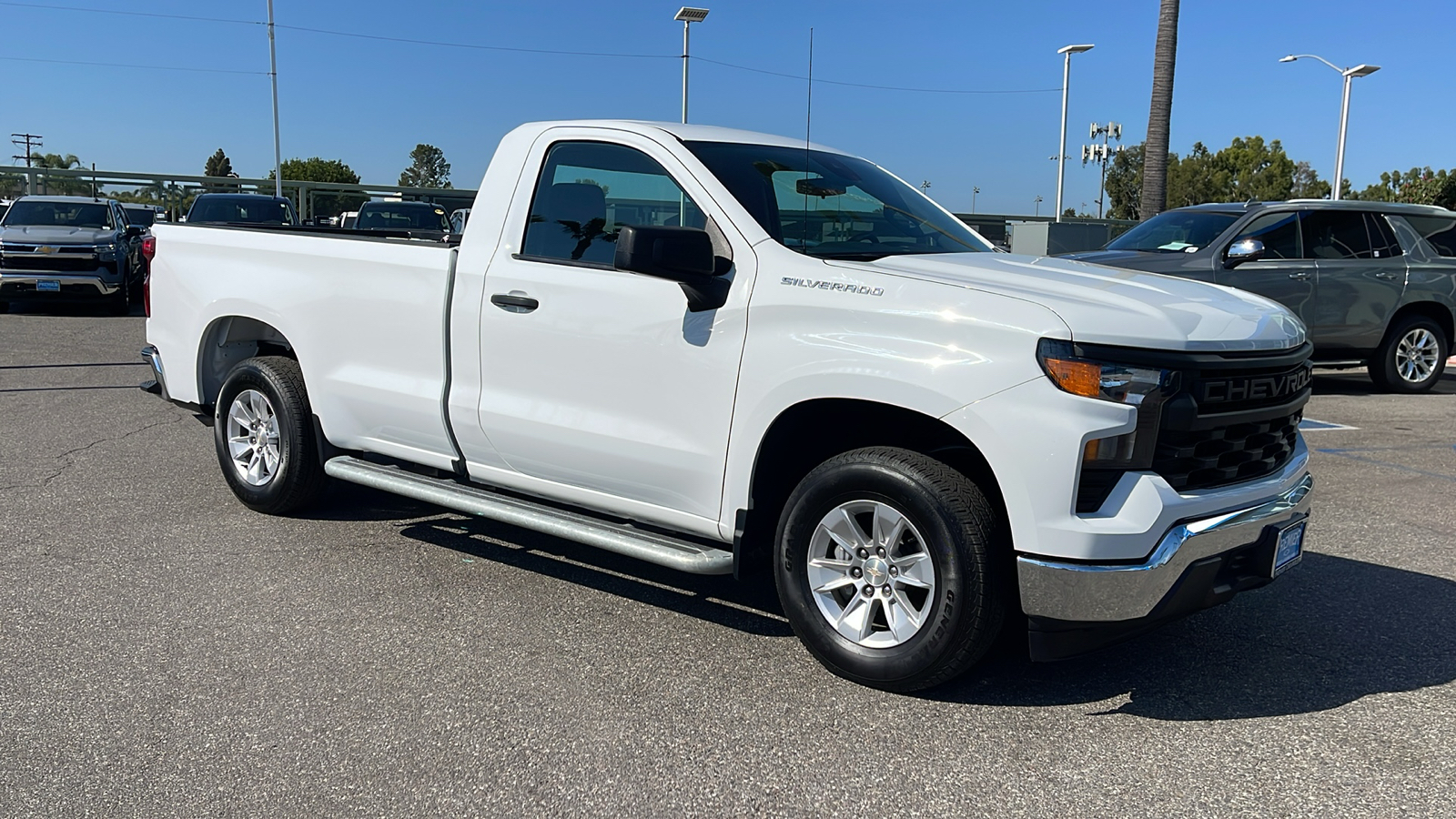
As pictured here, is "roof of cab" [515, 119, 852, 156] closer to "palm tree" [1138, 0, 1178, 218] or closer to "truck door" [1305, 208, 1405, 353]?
"truck door" [1305, 208, 1405, 353]

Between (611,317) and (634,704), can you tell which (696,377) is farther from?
(634,704)

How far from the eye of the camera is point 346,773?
3.39 metres

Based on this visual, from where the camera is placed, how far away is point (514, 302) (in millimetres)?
4836

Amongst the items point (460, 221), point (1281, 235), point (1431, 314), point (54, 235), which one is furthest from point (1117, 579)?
point (54, 235)

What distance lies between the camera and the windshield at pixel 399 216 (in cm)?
2014

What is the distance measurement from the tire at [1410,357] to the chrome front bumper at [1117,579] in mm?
9675

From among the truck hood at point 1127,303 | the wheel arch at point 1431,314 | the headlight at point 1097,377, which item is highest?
the truck hood at point 1127,303

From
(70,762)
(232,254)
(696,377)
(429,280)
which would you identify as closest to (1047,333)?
(696,377)

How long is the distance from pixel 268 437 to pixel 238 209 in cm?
1525

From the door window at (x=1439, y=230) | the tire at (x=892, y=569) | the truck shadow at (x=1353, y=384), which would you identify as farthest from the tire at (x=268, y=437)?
the door window at (x=1439, y=230)

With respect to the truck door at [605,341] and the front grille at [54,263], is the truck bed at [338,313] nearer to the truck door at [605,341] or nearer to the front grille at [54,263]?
the truck door at [605,341]

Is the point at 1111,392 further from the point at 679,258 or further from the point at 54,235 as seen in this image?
the point at 54,235

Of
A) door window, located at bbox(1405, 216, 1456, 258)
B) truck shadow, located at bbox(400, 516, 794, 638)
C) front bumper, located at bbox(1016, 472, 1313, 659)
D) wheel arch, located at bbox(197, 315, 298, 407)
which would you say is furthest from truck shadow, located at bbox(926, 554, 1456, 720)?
door window, located at bbox(1405, 216, 1456, 258)

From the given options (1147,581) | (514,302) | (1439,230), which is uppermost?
(1439,230)
